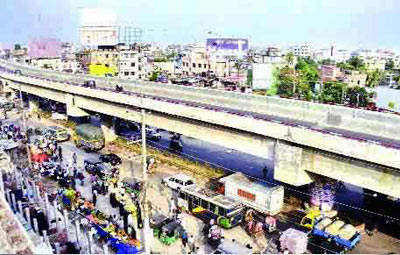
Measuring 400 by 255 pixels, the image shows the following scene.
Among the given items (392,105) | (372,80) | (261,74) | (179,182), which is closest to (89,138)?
(179,182)

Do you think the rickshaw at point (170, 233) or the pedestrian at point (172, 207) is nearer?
the rickshaw at point (170, 233)

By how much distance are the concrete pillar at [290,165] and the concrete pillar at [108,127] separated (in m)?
23.8

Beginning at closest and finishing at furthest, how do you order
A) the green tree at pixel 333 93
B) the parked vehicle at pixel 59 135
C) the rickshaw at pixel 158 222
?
the rickshaw at pixel 158 222, the parked vehicle at pixel 59 135, the green tree at pixel 333 93

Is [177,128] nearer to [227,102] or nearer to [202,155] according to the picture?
[227,102]

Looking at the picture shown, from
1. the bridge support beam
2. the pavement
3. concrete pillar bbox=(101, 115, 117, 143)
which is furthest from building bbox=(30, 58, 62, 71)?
the pavement

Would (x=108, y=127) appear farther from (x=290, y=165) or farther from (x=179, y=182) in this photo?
(x=290, y=165)

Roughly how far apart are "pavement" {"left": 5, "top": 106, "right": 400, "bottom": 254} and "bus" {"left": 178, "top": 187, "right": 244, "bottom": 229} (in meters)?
A: 0.46

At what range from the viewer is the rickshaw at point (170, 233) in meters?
20.3

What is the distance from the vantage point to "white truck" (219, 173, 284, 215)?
76.9 feet

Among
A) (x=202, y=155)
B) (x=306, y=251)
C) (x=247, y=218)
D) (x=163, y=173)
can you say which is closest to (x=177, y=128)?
(x=163, y=173)

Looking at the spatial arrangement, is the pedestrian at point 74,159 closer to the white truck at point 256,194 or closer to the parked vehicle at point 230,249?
the white truck at point 256,194

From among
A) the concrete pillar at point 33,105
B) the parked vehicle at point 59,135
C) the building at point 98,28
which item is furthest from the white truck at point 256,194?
the building at point 98,28

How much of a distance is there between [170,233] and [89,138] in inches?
785

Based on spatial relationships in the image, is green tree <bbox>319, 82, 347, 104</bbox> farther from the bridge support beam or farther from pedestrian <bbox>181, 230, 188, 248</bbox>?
pedestrian <bbox>181, 230, 188, 248</bbox>
